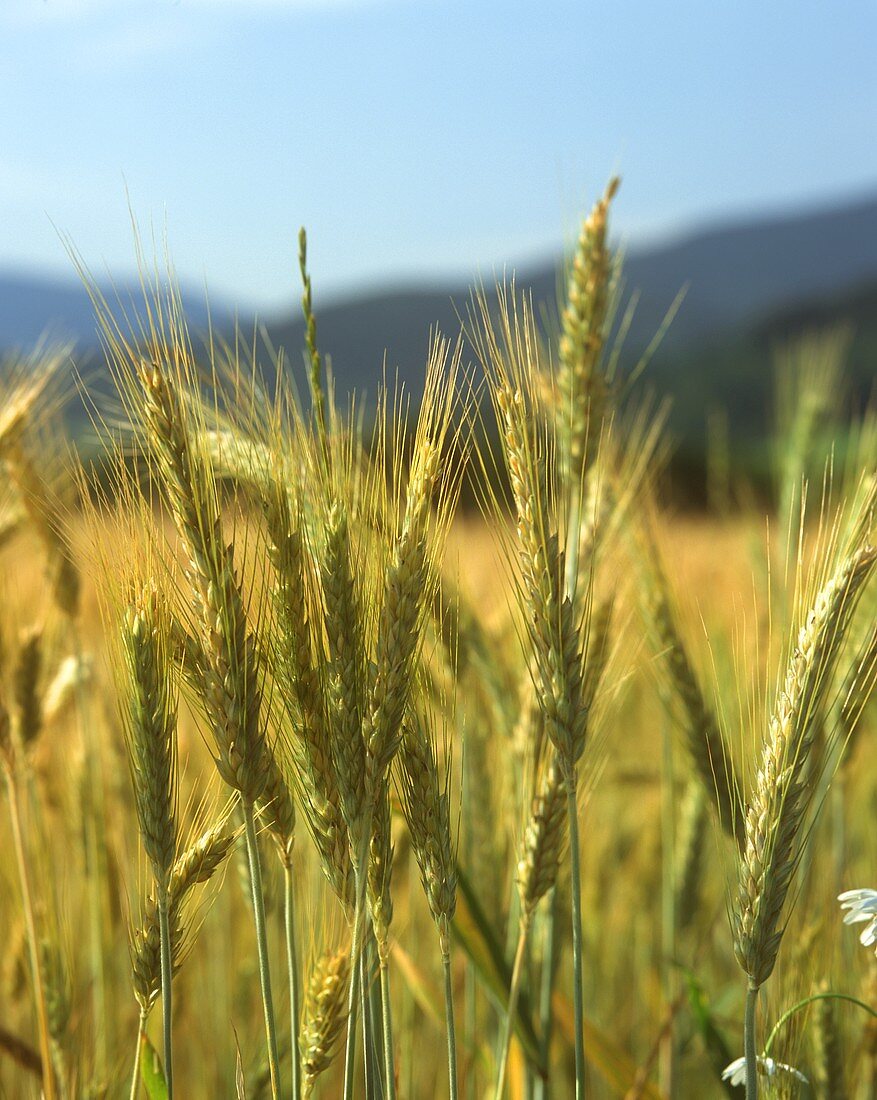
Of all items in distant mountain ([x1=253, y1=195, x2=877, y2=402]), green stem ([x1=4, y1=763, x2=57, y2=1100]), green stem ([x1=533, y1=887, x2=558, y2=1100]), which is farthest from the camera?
distant mountain ([x1=253, y1=195, x2=877, y2=402])

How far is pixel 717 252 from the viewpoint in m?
52.2

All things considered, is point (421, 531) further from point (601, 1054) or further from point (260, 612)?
point (601, 1054)

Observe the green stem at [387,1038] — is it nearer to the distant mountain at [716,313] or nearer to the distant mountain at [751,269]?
the distant mountain at [716,313]

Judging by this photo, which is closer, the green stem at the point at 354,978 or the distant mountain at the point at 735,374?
the green stem at the point at 354,978

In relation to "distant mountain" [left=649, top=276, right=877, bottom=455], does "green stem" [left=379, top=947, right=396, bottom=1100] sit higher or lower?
higher

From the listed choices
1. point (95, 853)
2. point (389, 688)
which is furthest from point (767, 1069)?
point (95, 853)

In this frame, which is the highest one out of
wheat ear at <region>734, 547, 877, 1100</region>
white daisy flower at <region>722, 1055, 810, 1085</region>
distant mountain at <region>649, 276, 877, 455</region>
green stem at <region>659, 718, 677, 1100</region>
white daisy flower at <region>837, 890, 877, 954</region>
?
wheat ear at <region>734, 547, 877, 1100</region>

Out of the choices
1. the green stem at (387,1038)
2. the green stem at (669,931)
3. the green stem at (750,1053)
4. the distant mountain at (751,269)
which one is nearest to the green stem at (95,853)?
the green stem at (387,1038)

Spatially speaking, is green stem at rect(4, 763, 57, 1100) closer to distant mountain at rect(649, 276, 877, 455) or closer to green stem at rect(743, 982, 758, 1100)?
green stem at rect(743, 982, 758, 1100)

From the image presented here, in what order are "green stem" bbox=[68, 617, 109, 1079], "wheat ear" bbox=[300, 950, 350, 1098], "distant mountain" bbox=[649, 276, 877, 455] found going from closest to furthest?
"wheat ear" bbox=[300, 950, 350, 1098] < "green stem" bbox=[68, 617, 109, 1079] < "distant mountain" bbox=[649, 276, 877, 455]

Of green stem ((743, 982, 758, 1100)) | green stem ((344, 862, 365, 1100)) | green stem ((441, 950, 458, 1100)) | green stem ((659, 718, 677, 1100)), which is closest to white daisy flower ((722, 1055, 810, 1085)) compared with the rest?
green stem ((743, 982, 758, 1100))

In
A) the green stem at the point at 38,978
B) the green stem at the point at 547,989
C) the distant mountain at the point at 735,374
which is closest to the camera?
the green stem at the point at 38,978

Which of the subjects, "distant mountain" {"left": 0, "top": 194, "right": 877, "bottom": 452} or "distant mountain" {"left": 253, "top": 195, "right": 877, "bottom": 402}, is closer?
"distant mountain" {"left": 0, "top": 194, "right": 877, "bottom": 452}

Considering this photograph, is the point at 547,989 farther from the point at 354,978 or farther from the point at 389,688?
the point at 389,688
